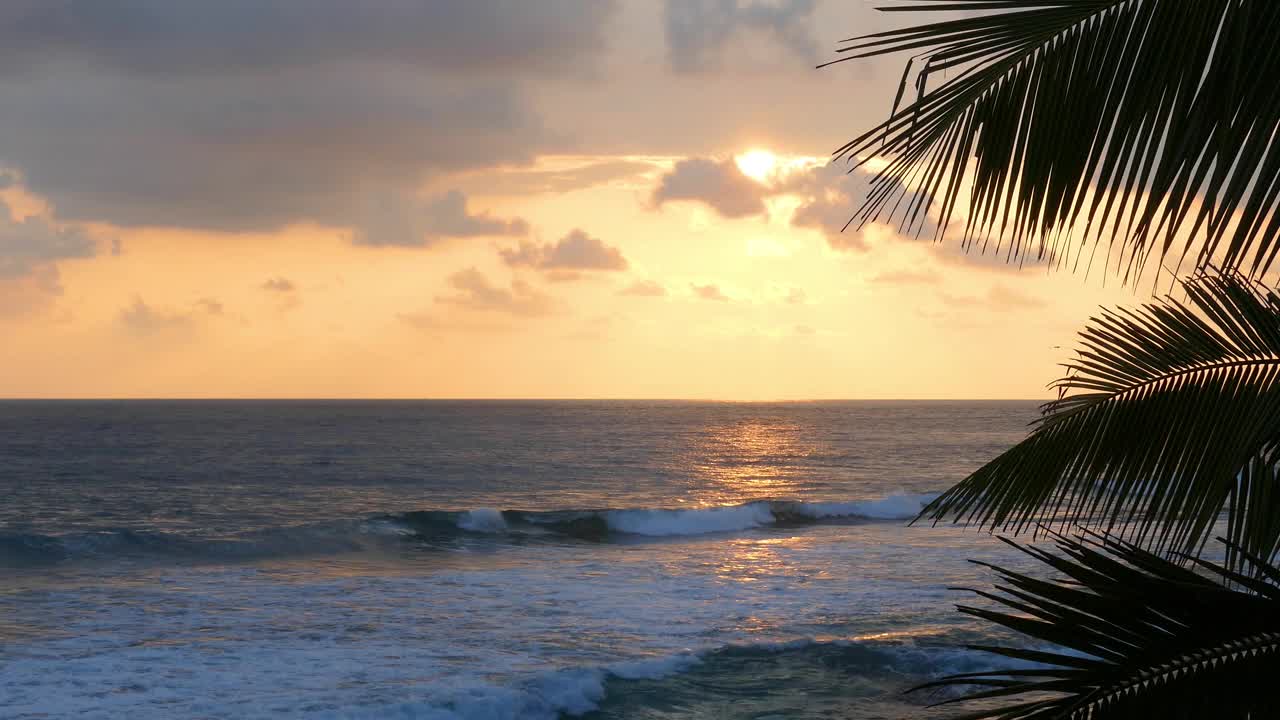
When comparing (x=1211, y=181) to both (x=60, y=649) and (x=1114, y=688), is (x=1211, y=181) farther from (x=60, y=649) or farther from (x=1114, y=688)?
(x=60, y=649)

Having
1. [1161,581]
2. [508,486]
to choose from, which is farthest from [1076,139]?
[508,486]

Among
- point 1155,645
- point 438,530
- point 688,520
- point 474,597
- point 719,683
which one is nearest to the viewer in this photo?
point 1155,645

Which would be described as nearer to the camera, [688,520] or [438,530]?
[438,530]

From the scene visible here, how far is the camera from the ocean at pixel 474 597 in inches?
559

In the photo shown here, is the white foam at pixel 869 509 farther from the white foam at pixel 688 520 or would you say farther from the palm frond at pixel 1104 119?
the palm frond at pixel 1104 119

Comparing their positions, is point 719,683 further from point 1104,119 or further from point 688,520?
point 688,520

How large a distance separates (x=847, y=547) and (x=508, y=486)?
24.4 metres

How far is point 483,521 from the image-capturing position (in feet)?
122

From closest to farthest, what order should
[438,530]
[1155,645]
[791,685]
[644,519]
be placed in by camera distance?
[1155,645], [791,685], [438,530], [644,519]

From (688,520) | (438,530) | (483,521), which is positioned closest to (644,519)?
(688,520)

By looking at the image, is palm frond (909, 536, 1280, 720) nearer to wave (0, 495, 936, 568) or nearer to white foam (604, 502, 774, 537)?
wave (0, 495, 936, 568)

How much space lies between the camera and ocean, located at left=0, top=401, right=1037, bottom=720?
559 inches

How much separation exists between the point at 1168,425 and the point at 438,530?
108 ft

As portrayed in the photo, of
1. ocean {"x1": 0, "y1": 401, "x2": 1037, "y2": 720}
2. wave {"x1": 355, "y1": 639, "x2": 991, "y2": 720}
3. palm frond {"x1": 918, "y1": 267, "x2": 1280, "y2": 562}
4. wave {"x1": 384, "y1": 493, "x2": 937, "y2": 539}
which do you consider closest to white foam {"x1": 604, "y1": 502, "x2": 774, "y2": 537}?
wave {"x1": 384, "y1": 493, "x2": 937, "y2": 539}
